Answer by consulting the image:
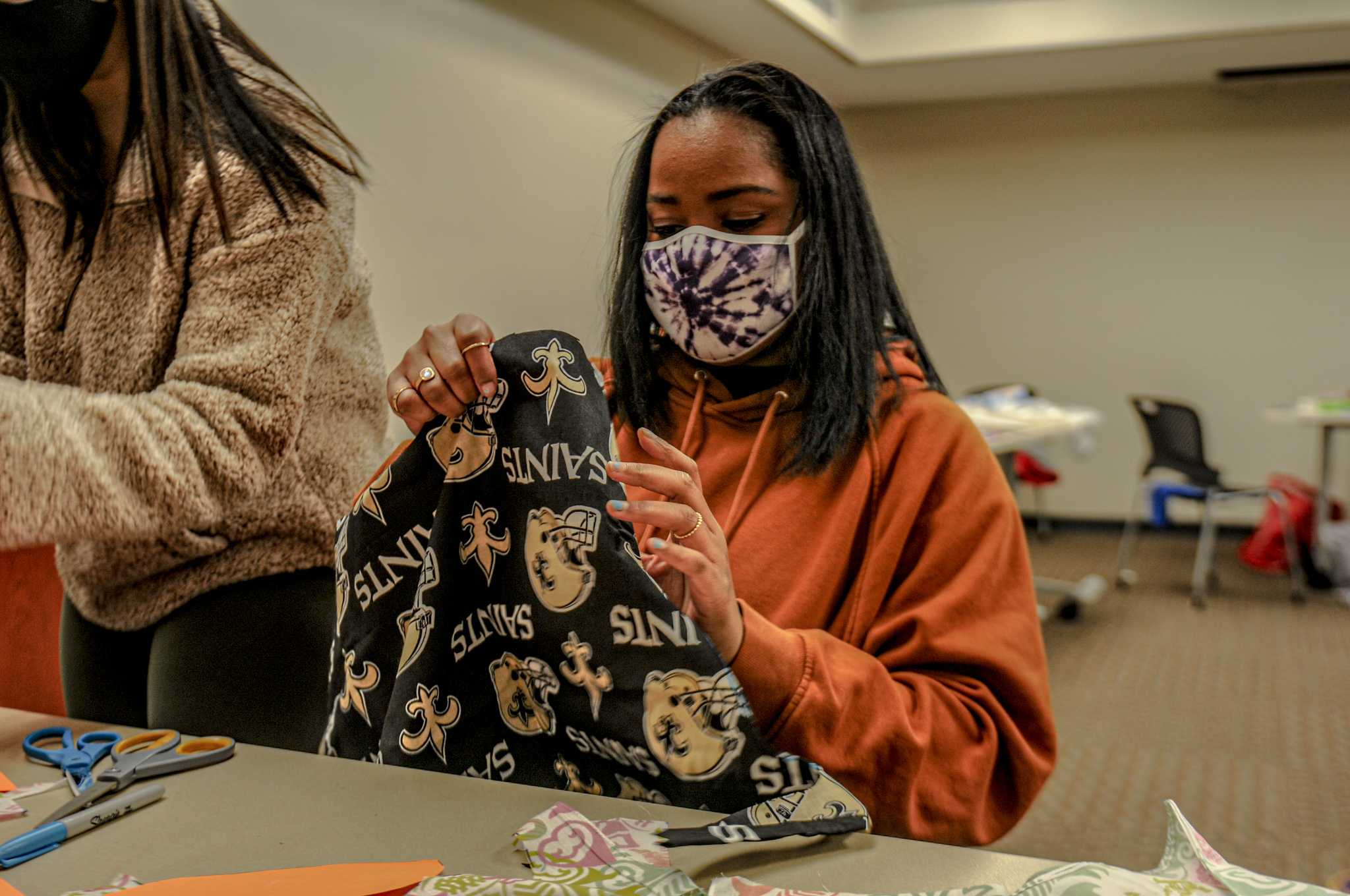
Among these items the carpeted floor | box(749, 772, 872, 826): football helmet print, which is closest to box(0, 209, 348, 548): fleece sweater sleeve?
box(749, 772, 872, 826): football helmet print

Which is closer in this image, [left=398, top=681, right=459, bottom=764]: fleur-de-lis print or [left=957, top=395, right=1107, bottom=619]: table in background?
[left=398, top=681, right=459, bottom=764]: fleur-de-lis print

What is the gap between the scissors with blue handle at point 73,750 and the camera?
0.89 metres

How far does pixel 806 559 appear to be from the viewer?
1089 millimetres

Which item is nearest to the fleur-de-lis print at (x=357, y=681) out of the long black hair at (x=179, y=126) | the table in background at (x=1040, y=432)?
the long black hair at (x=179, y=126)

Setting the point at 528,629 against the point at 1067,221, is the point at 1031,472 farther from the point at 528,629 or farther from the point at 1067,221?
the point at 528,629

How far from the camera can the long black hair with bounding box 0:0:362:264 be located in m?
1.03

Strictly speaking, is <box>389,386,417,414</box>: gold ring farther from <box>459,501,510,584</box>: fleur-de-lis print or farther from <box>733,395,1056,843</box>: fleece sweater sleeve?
<box>733,395,1056,843</box>: fleece sweater sleeve

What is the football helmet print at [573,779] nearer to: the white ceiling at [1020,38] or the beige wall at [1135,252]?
the white ceiling at [1020,38]

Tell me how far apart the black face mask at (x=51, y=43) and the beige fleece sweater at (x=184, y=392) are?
0.36 feet

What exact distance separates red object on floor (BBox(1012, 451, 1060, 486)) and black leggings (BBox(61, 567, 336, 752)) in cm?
494

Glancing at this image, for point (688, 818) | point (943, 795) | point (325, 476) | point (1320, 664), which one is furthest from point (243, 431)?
point (1320, 664)

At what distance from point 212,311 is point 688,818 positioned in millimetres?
638

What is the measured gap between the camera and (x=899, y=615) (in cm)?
102

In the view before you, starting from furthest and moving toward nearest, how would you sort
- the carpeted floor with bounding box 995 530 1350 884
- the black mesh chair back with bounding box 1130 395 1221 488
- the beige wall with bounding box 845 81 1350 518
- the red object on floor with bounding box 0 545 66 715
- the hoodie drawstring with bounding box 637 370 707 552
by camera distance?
the beige wall with bounding box 845 81 1350 518, the black mesh chair back with bounding box 1130 395 1221 488, the carpeted floor with bounding box 995 530 1350 884, the red object on floor with bounding box 0 545 66 715, the hoodie drawstring with bounding box 637 370 707 552
